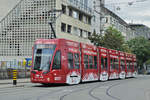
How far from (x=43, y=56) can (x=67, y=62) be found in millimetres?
2006

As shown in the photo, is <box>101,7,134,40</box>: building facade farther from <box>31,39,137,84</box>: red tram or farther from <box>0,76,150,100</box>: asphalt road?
<box>0,76,150,100</box>: asphalt road

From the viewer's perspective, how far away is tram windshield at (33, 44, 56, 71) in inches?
753

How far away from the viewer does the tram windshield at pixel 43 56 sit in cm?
1912

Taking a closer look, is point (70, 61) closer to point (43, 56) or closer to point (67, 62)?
point (67, 62)

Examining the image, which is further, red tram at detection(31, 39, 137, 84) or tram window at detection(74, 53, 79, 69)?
tram window at detection(74, 53, 79, 69)

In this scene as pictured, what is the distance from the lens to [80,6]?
47.1m

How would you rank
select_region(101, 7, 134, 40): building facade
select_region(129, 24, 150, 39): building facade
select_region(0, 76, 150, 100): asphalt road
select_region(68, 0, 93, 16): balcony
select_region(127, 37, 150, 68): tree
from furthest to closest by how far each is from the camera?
select_region(129, 24, 150, 39): building facade < select_region(127, 37, 150, 68): tree < select_region(101, 7, 134, 40): building facade < select_region(68, 0, 93, 16): balcony < select_region(0, 76, 150, 100): asphalt road

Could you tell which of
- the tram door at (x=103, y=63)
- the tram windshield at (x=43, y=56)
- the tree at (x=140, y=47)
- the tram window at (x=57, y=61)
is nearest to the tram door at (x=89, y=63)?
the tram door at (x=103, y=63)

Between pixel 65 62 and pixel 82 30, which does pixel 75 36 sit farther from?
pixel 65 62

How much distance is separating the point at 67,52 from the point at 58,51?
1.17 meters

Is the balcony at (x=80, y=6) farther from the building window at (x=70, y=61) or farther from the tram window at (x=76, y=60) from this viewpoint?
the building window at (x=70, y=61)

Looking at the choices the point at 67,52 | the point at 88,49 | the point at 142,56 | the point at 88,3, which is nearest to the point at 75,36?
the point at 88,3

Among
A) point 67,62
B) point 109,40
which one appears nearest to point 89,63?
point 67,62

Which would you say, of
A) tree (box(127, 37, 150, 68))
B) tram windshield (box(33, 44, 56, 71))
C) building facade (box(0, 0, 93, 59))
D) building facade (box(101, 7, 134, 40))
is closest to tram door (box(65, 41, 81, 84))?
tram windshield (box(33, 44, 56, 71))
